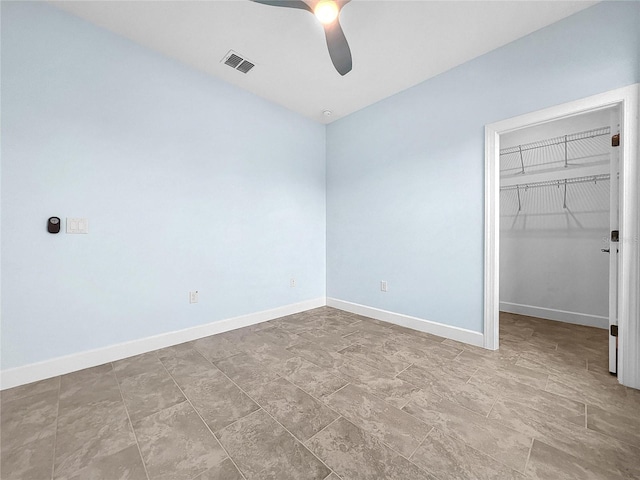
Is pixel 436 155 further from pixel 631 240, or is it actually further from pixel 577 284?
pixel 577 284

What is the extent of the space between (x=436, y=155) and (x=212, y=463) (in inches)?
123

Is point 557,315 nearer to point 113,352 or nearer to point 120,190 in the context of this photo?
point 113,352

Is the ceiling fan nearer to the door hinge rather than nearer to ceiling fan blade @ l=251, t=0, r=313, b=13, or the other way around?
ceiling fan blade @ l=251, t=0, r=313, b=13

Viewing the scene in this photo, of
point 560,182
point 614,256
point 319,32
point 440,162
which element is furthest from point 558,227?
point 319,32

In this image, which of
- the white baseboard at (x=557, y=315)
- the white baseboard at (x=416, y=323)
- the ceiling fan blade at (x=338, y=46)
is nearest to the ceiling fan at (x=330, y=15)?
the ceiling fan blade at (x=338, y=46)

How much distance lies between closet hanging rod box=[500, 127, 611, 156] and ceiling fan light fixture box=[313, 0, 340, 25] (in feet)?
10.3

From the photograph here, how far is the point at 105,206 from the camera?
2170 mm

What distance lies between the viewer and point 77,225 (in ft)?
6.72

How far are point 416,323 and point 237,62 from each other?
3414 millimetres

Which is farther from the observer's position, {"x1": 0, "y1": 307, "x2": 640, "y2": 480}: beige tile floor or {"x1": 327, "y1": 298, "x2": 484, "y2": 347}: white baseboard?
{"x1": 327, "y1": 298, "x2": 484, "y2": 347}: white baseboard

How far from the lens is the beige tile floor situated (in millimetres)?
1178

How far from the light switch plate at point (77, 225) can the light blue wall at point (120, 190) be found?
46 millimetres

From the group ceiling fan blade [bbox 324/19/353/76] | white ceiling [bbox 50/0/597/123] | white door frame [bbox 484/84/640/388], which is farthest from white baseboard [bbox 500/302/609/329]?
ceiling fan blade [bbox 324/19/353/76]

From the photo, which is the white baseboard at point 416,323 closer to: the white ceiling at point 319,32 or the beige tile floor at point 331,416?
the beige tile floor at point 331,416
